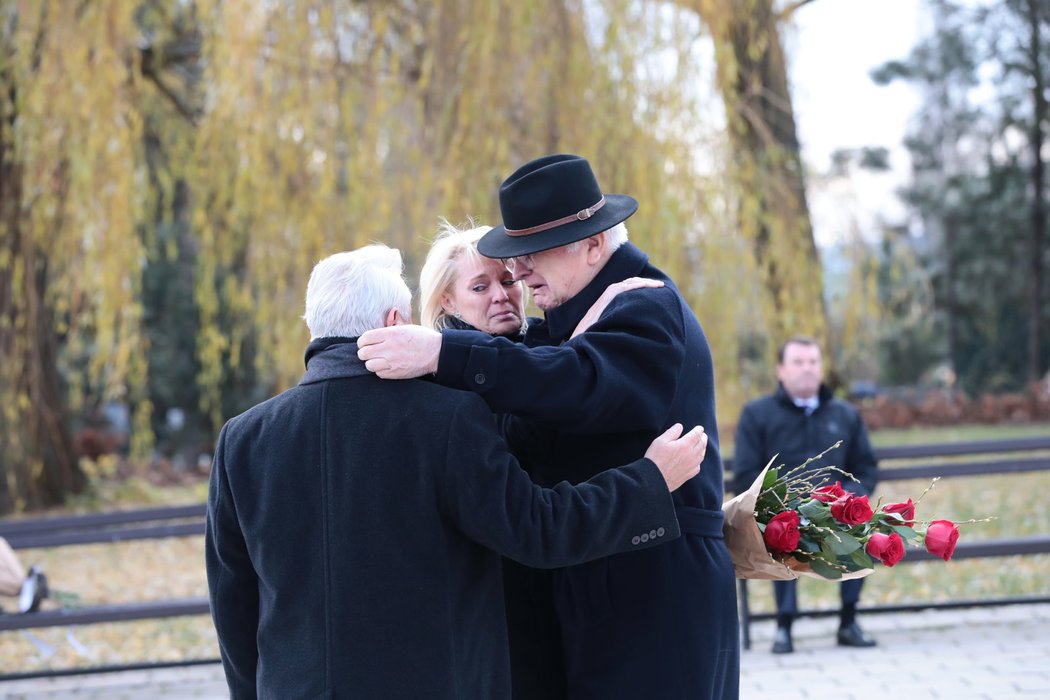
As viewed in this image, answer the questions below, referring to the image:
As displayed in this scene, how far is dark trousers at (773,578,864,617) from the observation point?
6297 millimetres

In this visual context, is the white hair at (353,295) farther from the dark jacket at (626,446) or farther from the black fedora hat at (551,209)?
the black fedora hat at (551,209)

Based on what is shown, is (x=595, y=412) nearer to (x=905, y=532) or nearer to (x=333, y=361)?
(x=333, y=361)

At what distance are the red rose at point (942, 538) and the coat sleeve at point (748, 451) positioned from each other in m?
3.45

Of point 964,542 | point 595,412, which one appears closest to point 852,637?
point 964,542

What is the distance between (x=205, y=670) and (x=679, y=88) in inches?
177

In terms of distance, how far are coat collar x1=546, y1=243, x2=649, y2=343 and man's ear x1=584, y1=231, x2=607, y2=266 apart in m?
0.02

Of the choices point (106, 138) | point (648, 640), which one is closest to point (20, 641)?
point (106, 138)

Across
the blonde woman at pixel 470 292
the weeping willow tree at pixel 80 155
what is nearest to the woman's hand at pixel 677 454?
the blonde woman at pixel 470 292

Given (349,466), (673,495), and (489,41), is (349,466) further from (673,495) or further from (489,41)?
(489,41)

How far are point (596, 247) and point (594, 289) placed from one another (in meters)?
0.10

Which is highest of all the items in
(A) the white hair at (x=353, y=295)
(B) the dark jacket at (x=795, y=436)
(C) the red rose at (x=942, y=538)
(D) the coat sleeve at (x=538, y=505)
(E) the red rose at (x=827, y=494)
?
(A) the white hair at (x=353, y=295)

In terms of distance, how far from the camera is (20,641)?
327 inches

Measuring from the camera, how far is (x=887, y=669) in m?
5.93

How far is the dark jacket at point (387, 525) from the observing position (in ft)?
7.83
